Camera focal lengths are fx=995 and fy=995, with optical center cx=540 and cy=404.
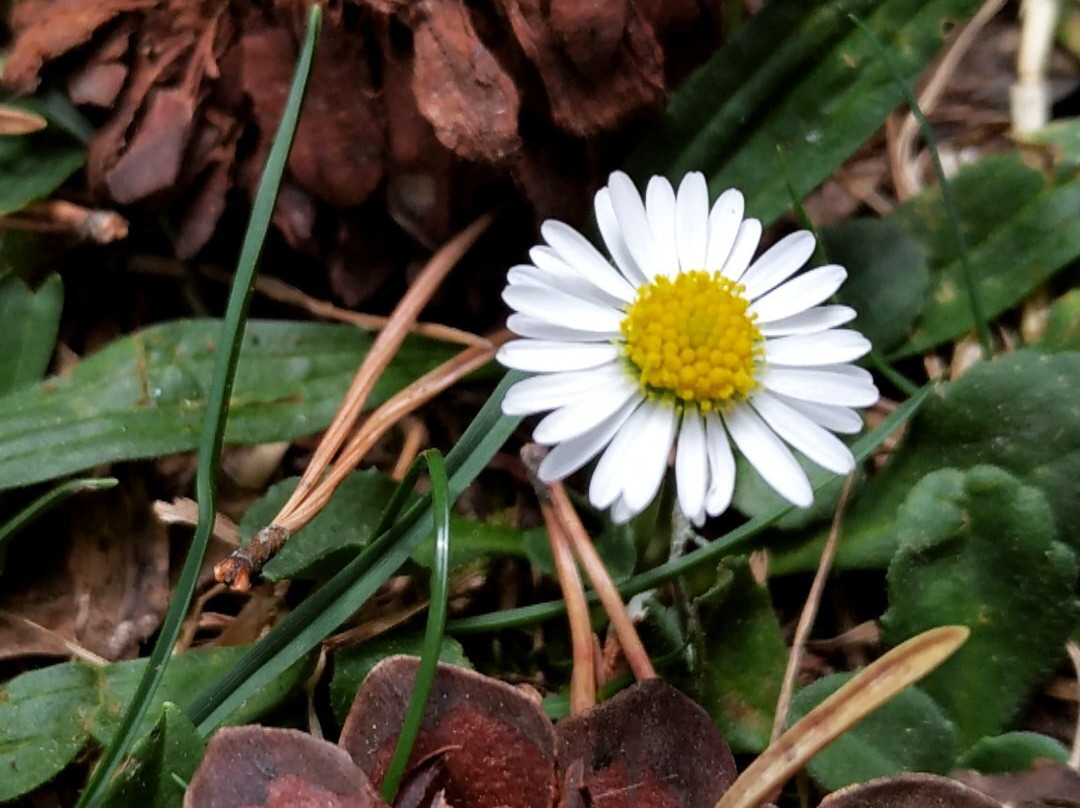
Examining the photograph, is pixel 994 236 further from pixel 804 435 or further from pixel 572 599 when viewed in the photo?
pixel 572 599

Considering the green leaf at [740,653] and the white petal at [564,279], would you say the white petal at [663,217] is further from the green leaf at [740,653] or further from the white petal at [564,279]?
the green leaf at [740,653]

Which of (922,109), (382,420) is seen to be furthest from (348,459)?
(922,109)

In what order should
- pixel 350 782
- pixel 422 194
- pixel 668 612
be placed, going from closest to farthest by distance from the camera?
1. pixel 350 782
2. pixel 668 612
3. pixel 422 194

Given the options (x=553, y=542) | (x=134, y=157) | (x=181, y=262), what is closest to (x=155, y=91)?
(x=134, y=157)

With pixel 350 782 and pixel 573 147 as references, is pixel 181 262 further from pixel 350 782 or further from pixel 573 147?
pixel 350 782

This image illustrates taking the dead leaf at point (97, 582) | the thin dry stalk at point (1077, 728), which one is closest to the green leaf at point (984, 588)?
the thin dry stalk at point (1077, 728)

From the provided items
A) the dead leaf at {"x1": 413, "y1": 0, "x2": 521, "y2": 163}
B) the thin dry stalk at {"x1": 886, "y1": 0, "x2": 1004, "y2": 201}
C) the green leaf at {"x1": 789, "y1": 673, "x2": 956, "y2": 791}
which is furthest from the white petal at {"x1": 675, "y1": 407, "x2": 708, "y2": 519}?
the thin dry stalk at {"x1": 886, "y1": 0, "x2": 1004, "y2": 201}
